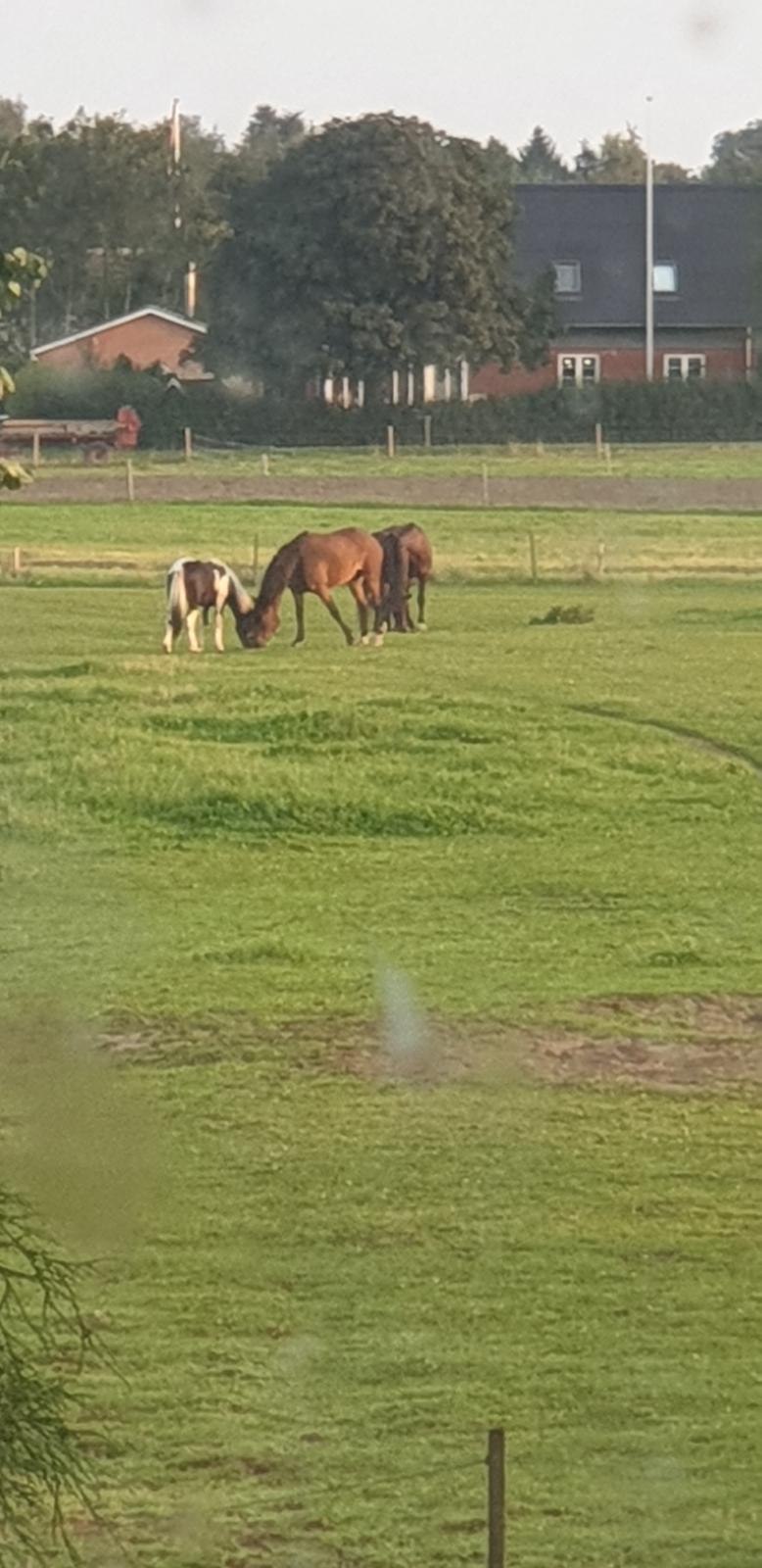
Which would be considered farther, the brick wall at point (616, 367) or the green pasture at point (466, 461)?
the brick wall at point (616, 367)

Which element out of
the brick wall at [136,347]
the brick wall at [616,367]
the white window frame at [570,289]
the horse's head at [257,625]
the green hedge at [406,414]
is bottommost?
the horse's head at [257,625]

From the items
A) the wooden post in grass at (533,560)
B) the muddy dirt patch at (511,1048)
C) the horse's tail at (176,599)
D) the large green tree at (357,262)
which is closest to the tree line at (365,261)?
the large green tree at (357,262)

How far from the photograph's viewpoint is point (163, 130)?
217 feet

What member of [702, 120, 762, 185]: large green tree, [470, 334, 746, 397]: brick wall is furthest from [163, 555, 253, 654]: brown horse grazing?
[702, 120, 762, 185]: large green tree

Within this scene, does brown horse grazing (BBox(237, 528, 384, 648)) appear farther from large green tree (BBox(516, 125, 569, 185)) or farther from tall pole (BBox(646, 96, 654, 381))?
large green tree (BBox(516, 125, 569, 185))

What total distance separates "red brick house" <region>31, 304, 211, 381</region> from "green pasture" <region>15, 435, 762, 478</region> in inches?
239

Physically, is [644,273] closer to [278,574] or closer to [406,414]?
[406,414]

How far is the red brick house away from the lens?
193ft

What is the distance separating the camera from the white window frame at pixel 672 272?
63.1 metres

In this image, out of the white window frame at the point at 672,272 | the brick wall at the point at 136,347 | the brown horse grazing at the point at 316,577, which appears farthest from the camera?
the white window frame at the point at 672,272

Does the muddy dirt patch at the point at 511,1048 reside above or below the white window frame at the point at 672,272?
below

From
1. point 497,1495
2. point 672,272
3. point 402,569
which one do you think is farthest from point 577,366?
point 497,1495

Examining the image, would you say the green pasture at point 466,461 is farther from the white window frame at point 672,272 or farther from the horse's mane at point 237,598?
the horse's mane at point 237,598

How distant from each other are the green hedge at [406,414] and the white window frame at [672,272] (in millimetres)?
7754
